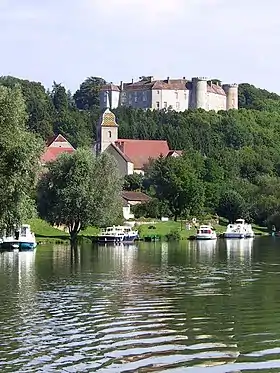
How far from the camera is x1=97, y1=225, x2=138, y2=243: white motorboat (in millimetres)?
76562

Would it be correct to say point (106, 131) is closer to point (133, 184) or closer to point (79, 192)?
point (133, 184)

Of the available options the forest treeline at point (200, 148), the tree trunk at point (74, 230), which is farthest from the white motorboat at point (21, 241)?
the forest treeline at point (200, 148)

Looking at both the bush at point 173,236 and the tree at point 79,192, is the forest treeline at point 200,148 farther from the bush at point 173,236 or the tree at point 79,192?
the tree at point 79,192

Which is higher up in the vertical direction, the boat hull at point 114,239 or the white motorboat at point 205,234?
the white motorboat at point 205,234

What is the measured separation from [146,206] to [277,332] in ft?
282

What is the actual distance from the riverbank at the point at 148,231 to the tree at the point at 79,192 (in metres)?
2.27

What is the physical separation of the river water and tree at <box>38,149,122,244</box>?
2725cm

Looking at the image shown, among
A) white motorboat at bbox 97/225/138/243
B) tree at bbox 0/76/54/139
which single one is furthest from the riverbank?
tree at bbox 0/76/54/139

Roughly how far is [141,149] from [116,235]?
83011 millimetres

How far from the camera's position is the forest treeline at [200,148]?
112m

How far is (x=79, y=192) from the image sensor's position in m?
73.1

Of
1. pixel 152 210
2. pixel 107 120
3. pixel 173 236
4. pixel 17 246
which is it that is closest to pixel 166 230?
pixel 173 236

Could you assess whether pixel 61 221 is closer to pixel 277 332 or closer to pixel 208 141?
pixel 277 332

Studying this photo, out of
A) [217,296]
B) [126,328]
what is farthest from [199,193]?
[126,328]
